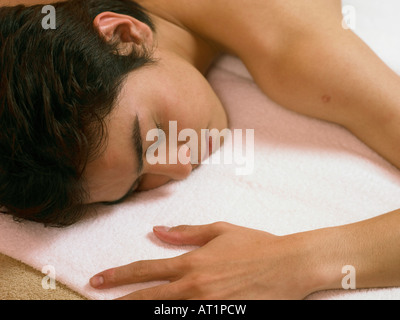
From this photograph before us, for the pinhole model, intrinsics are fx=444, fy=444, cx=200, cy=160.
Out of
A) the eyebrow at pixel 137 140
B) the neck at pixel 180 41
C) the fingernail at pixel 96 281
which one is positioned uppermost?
the neck at pixel 180 41

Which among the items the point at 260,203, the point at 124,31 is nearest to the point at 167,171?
the point at 260,203

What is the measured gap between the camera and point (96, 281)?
2.54ft

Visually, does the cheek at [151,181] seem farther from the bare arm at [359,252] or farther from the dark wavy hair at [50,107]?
Result: the bare arm at [359,252]

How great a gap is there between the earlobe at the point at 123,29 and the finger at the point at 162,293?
0.47 meters

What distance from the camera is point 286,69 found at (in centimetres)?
96

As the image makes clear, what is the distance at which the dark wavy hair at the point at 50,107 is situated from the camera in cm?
74

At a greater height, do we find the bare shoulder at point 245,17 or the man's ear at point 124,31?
the bare shoulder at point 245,17

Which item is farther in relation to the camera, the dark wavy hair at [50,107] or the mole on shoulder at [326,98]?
the mole on shoulder at [326,98]

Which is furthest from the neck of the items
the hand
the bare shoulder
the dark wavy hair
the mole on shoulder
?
the hand

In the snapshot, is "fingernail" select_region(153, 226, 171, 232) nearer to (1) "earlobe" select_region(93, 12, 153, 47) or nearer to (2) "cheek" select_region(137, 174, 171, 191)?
(2) "cheek" select_region(137, 174, 171, 191)

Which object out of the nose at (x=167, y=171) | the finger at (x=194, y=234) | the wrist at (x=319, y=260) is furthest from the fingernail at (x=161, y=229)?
Answer: the wrist at (x=319, y=260)

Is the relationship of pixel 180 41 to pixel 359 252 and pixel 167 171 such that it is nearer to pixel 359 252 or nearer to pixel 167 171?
pixel 167 171

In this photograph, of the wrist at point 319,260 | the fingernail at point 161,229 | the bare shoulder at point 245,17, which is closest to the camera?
the wrist at point 319,260

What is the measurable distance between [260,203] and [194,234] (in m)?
0.16
